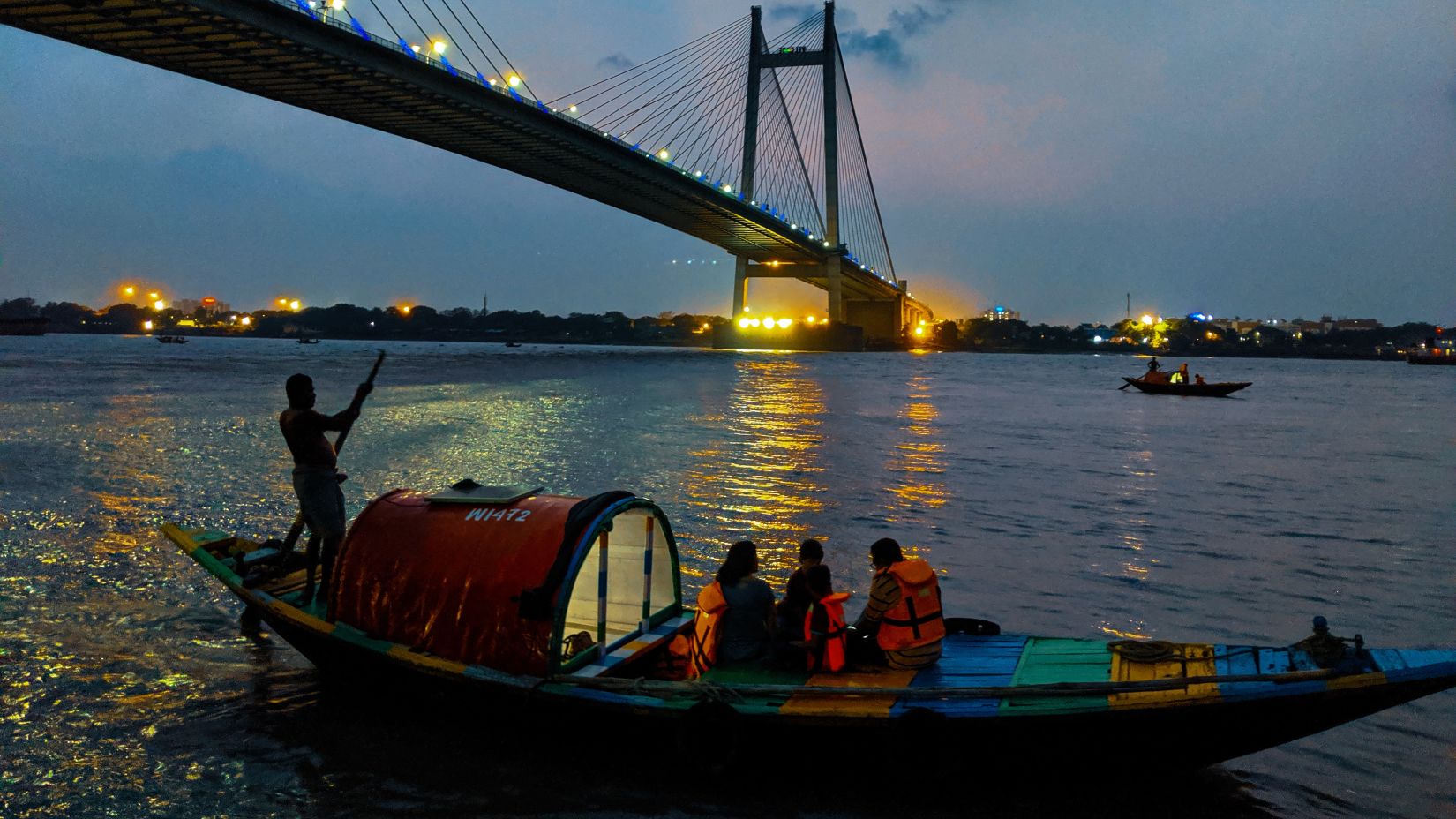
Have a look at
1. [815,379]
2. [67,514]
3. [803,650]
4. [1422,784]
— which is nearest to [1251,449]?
[1422,784]

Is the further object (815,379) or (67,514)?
(815,379)

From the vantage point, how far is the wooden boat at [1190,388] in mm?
41094

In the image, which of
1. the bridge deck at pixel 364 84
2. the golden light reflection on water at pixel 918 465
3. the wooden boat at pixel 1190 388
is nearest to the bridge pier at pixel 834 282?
the bridge deck at pixel 364 84

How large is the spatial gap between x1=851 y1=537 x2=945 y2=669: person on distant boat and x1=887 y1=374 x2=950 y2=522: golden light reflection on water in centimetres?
711

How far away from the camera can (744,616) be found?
5344 millimetres

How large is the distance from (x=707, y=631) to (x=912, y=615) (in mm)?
1086

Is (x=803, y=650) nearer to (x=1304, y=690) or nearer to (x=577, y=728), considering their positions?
(x=577, y=728)

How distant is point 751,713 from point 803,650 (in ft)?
2.27

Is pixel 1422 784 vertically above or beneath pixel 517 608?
beneath

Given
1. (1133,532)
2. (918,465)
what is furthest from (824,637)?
(918,465)

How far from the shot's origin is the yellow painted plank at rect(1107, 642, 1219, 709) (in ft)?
14.0

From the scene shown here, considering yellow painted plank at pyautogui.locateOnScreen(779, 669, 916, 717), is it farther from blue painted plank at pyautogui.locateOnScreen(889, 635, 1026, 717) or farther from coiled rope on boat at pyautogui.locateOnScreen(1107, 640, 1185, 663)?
coiled rope on boat at pyautogui.locateOnScreen(1107, 640, 1185, 663)

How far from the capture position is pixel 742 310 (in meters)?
86.4

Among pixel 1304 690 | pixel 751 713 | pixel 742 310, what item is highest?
pixel 742 310
